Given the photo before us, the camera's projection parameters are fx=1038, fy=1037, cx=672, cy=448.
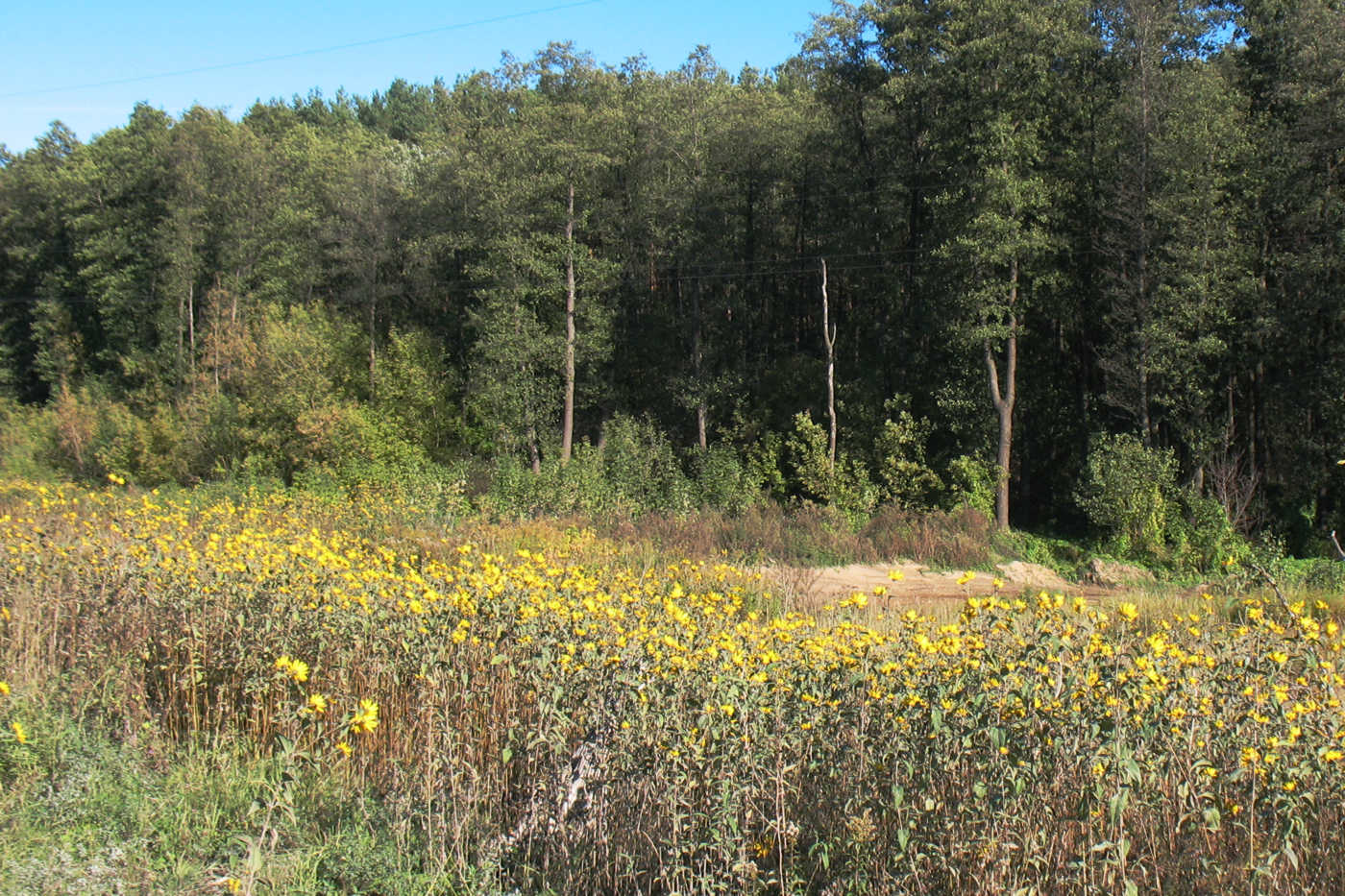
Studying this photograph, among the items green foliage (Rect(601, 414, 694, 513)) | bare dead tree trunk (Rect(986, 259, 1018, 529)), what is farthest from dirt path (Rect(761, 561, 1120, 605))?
green foliage (Rect(601, 414, 694, 513))

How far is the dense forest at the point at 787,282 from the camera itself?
2211cm

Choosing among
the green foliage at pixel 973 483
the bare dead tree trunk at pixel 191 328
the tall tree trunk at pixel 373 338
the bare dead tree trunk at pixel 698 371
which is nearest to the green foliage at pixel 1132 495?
the green foliage at pixel 973 483

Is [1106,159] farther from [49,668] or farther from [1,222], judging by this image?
Result: [1,222]

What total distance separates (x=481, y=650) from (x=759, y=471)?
2256 centimetres

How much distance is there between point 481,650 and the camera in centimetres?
509

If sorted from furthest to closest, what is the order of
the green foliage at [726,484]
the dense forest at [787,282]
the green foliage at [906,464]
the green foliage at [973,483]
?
the green foliage at [906,464] → the green foliage at [726,484] → the green foliage at [973,483] → the dense forest at [787,282]

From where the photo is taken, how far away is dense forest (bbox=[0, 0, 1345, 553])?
22109mm

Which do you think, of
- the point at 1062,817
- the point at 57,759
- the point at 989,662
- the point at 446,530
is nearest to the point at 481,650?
the point at 57,759

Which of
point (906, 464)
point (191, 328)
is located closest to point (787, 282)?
point (906, 464)

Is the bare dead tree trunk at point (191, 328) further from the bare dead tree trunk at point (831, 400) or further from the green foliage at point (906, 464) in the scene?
the green foliage at point (906, 464)

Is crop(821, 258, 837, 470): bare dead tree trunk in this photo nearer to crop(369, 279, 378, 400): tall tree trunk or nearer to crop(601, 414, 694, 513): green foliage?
crop(601, 414, 694, 513): green foliage

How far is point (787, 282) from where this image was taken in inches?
1330

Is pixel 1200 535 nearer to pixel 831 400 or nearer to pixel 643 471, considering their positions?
pixel 831 400

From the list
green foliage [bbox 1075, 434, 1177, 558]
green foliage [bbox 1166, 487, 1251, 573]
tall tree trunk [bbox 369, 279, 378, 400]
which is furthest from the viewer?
tall tree trunk [bbox 369, 279, 378, 400]
